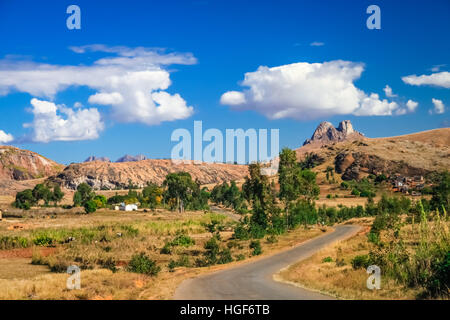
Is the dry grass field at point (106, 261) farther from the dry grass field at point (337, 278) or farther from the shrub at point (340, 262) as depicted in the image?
the shrub at point (340, 262)

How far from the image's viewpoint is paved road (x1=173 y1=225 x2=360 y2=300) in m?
17.5

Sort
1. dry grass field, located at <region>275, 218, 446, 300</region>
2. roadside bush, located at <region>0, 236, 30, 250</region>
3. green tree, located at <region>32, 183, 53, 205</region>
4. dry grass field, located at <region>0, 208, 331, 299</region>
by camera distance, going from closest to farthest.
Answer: dry grass field, located at <region>275, 218, 446, 300</region>, dry grass field, located at <region>0, 208, 331, 299</region>, roadside bush, located at <region>0, 236, 30, 250</region>, green tree, located at <region>32, 183, 53, 205</region>

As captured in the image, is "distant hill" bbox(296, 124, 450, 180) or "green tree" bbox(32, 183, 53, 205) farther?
"distant hill" bbox(296, 124, 450, 180)

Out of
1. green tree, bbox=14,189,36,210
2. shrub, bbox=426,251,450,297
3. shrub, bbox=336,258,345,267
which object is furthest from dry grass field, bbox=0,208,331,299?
green tree, bbox=14,189,36,210

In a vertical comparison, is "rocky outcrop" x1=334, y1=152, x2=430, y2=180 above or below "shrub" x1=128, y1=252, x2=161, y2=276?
above

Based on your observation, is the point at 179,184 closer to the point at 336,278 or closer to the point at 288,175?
the point at 288,175

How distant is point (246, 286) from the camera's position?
2034cm

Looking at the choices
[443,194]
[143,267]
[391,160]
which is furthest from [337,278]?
[391,160]

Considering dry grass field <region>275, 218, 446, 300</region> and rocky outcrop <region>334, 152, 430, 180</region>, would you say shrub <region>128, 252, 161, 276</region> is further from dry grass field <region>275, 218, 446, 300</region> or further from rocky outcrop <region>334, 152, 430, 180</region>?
rocky outcrop <region>334, 152, 430, 180</region>

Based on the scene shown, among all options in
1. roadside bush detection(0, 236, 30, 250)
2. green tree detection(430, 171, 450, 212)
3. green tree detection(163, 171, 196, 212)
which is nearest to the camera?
roadside bush detection(0, 236, 30, 250)

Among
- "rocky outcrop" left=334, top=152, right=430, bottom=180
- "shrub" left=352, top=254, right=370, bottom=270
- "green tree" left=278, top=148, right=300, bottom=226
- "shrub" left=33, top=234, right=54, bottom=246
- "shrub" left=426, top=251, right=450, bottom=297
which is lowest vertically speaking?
"shrub" left=33, top=234, right=54, bottom=246
